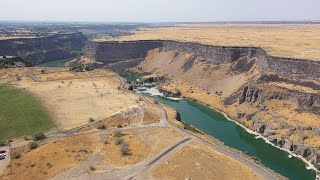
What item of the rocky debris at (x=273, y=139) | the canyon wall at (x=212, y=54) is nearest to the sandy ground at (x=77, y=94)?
the canyon wall at (x=212, y=54)

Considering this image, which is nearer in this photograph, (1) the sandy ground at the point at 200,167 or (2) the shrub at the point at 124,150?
(1) the sandy ground at the point at 200,167

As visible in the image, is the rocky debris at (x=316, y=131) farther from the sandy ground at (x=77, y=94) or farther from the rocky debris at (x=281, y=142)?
the sandy ground at (x=77, y=94)

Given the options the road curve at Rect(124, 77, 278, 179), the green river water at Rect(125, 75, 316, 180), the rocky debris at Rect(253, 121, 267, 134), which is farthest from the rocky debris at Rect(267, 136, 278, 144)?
the road curve at Rect(124, 77, 278, 179)

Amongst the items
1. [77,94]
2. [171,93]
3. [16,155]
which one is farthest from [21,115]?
[171,93]

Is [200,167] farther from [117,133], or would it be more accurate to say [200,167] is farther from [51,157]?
[51,157]

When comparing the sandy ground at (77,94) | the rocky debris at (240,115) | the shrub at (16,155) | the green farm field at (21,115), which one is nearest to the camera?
the shrub at (16,155)

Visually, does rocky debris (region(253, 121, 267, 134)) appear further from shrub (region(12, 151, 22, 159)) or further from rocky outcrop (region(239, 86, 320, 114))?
shrub (region(12, 151, 22, 159))
